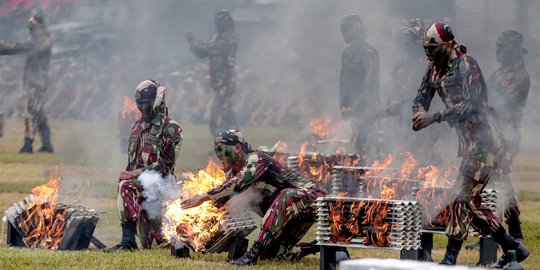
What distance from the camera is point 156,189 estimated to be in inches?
547

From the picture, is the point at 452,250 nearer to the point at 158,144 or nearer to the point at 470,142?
the point at 470,142

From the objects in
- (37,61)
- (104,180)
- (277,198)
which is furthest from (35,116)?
(277,198)

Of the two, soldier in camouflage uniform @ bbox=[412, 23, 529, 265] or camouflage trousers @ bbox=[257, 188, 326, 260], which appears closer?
soldier in camouflage uniform @ bbox=[412, 23, 529, 265]

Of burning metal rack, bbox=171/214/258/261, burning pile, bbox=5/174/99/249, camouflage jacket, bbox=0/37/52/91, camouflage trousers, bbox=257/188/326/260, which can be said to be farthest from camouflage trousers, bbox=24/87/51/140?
camouflage trousers, bbox=257/188/326/260

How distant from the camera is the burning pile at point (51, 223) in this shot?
13.5 meters

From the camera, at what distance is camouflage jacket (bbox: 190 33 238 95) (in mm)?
27844

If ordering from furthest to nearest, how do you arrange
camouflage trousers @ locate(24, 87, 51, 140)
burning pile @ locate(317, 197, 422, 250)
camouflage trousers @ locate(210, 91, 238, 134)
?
camouflage trousers @ locate(210, 91, 238, 134) → camouflage trousers @ locate(24, 87, 51, 140) → burning pile @ locate(317, 197, 422, 250)

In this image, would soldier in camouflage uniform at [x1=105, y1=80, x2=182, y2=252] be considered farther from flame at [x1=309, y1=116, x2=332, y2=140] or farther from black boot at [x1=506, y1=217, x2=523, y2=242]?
flame at [x1=309, y1=116, x2=332, y2=140]

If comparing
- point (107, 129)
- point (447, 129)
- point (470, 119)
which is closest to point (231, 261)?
point (470, 119)

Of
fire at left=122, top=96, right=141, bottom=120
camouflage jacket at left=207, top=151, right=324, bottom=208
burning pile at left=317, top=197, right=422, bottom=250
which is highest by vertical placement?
fire at left=122, top=96, right=141, bottom=120

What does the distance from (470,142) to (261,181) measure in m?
1.99

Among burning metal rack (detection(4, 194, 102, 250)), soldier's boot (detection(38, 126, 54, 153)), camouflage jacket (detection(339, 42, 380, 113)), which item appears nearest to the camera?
burning metal rack (detection(4, 194, 102, 250))

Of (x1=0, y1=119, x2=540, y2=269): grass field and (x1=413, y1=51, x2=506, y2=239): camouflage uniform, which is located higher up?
(x1=413, y1=51, x2=506, y2=239): camouflage uniform

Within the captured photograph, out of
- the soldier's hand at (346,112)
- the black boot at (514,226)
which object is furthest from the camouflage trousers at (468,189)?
the soldier's hand at (346,112)
